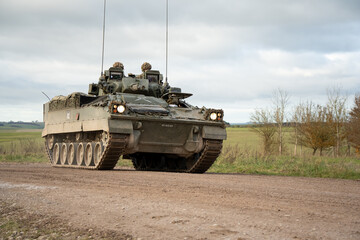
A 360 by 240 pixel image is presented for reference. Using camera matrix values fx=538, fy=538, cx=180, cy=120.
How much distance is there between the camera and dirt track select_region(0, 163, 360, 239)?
196 inches

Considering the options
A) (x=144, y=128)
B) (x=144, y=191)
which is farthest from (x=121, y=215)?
(x=144, y=128)

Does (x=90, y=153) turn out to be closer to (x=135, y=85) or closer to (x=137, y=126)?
(x=137, y=126)

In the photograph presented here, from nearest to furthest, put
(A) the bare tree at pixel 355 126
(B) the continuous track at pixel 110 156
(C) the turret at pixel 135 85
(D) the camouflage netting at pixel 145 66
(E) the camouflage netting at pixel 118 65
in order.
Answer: (B) the continuous track at pixel 110 156 → (C) the turret at pixel 135 85 → (E) the camouflage netting at pixel 118 65 → (D) the camouflage netting at pixel 145 66 → (A) the bare tree at pixel 355 126

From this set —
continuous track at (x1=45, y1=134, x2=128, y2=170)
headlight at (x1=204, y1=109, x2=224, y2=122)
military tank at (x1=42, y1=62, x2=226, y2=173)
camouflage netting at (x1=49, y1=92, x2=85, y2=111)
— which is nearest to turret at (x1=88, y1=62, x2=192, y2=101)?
military tank at (x1=42, y1=62, x2=226, y2=173)

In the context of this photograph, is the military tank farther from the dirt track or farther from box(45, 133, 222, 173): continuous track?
the dirt track

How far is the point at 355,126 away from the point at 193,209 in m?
31.2

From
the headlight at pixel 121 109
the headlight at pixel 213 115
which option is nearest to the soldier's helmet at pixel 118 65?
the headlight at pixel 213 115

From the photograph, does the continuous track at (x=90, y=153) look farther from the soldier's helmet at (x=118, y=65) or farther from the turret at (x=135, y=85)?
the soldier's helmet at (x=118, y=65)

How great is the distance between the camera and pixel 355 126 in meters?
35.2

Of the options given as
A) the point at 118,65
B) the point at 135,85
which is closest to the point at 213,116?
the point at 135,85

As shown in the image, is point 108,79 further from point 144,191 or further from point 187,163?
point 144,191

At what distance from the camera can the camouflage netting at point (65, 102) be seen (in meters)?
16.8

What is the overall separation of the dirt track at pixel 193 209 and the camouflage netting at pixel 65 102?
758 cm

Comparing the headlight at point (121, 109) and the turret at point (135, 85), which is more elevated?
the turret at point (135, 85)
